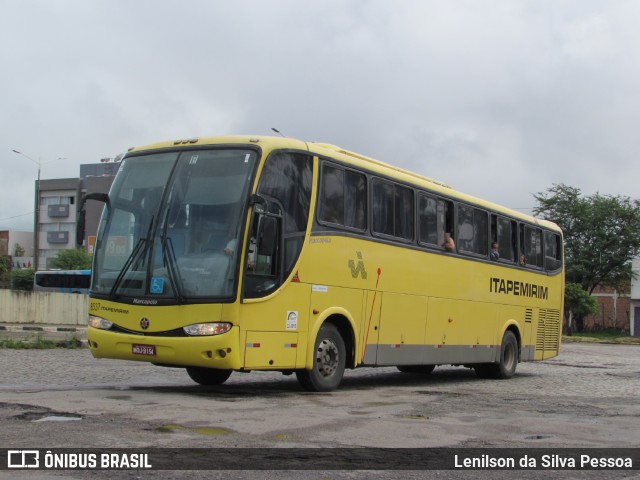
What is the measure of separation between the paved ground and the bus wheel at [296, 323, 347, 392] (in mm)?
257

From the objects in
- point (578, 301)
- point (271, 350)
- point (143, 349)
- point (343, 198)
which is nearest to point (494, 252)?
point (343, 198)

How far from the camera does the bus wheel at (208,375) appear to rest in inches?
561

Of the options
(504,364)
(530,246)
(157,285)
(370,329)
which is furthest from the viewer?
(530,246)

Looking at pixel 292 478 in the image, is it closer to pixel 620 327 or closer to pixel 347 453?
pixel 347 453

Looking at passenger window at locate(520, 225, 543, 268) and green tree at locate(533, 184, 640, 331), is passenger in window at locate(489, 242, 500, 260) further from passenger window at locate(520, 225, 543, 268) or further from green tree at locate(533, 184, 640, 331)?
green tree at locate(533, 184, 640, 331)

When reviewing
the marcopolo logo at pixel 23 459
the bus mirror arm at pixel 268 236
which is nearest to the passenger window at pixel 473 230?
the bus mirror arm at pixel 268 236

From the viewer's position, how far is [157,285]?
11758mm

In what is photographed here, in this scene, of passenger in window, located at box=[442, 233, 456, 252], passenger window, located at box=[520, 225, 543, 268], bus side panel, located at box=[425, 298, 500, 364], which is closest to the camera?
bus side panel, located at box=[425, 298, 500, 364]

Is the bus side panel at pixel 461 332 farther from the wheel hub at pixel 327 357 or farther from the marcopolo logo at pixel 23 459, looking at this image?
the marcopolo logo at pixel 23 459

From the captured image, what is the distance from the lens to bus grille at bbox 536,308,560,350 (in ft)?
71.0

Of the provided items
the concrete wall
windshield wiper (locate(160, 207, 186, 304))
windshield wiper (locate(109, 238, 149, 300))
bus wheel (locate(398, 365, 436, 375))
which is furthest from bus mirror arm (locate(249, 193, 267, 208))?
the concrete wall

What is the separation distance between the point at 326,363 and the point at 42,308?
116ft

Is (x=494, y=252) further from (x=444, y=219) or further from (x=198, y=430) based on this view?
(x=198, y=430)

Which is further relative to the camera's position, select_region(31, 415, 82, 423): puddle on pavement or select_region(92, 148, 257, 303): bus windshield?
select_region(92, 148, 257, 303): bus windshield
